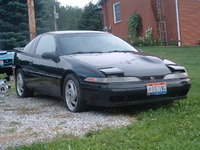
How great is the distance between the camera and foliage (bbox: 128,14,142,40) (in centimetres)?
2342

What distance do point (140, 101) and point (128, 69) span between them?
1.60ft

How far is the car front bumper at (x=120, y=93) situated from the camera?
5.71m

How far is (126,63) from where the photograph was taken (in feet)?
20.1

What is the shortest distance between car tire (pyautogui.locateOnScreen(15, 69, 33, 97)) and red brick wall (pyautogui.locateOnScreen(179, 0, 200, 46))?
1354 centimetres

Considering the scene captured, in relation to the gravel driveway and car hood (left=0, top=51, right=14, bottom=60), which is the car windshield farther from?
car hood (left=0, top=51, right=14, bottom=60)

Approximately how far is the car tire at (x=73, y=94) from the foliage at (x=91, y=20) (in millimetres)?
36163

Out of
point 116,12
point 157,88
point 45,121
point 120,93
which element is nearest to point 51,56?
point 45,121

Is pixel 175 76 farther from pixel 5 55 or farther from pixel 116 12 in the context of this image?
pixel 116 12

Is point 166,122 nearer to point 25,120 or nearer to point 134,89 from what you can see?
point 134,89

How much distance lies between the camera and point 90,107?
6.46m

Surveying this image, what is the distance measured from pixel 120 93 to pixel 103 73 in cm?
37

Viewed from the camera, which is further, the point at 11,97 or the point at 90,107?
the point at 11,97

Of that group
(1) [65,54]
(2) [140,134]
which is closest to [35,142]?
(2) [140,134]

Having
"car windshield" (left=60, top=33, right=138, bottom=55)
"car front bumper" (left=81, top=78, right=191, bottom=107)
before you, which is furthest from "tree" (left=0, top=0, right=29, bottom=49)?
"car front bumper" (left=81, top=78, right=191, bottom=107)
